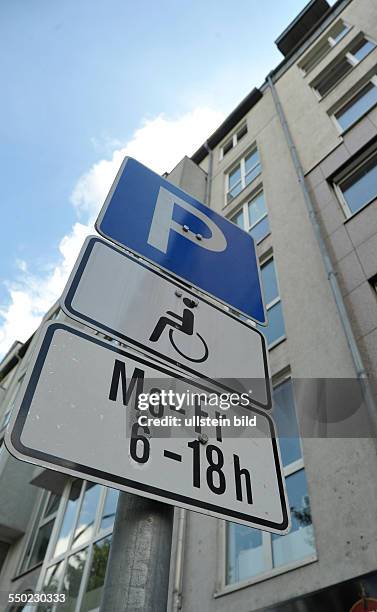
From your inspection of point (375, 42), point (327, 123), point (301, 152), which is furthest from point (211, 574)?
point (375, 42)

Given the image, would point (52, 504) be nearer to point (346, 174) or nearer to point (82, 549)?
point (82, 549)

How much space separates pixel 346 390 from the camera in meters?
5.64

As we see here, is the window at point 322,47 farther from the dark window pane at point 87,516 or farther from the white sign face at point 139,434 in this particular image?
the white sign face at point 139,434

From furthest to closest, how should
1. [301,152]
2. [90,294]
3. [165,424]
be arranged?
1. [301,152]
2. [90,294]
3. [165,424]

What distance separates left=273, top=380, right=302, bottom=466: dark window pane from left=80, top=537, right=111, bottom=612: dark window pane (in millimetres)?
3535

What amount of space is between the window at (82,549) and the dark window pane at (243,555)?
2.84 metres

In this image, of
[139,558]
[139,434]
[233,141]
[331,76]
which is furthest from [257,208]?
[139,558]

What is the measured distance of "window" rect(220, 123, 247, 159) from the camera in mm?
15703

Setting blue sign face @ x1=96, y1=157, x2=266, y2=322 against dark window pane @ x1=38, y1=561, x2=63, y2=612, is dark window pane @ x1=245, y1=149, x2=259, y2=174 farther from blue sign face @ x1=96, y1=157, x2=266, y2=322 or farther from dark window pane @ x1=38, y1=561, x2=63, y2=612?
dark window pane @ x1=38, y1=561, x2=63, y2=612

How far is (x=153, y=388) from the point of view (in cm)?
151

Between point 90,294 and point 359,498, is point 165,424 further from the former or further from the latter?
point 359,498

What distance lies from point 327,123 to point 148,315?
33.8 ft

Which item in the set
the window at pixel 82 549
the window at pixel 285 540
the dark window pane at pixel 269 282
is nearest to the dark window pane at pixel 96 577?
the window at pixel 82 549

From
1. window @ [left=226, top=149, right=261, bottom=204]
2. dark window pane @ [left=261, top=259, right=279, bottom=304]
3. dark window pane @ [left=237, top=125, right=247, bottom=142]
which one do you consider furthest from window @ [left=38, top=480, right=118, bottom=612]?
dark window pane @ [left=237, top=125, right=247, bottom=142]
